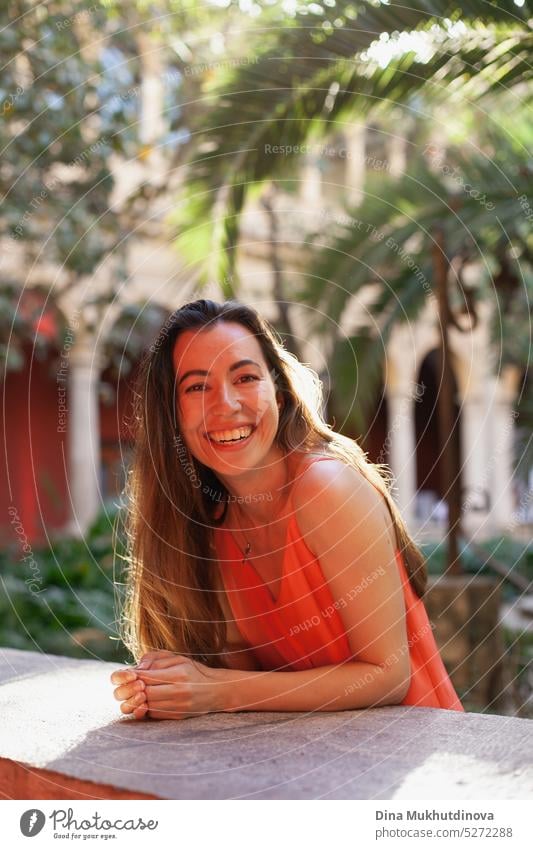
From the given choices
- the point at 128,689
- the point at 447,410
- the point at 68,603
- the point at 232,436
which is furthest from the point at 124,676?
the point at 68,603

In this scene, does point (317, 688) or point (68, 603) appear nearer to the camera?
point (317, 688)

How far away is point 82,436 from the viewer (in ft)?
40.6

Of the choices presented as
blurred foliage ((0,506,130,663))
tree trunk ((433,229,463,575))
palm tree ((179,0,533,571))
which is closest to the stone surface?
palm tree ((179,0,533,571))

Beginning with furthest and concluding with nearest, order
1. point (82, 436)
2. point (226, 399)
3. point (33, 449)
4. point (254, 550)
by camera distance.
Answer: point (33, 449)
point (82, 436)
point (254, 550)
point (226, 399)

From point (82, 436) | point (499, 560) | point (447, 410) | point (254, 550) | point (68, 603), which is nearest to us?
point (254, 550)

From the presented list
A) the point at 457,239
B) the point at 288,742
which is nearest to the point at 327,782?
the point at 288,742

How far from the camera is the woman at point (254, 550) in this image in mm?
1791

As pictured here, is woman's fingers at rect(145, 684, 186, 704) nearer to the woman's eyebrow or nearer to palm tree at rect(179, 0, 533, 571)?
the woman's eyebrow

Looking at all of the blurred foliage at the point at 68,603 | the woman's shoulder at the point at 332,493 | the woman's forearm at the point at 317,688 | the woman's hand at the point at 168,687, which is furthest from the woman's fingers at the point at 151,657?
the blurred foliage at the point at 68,603

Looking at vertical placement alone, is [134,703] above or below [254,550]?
below

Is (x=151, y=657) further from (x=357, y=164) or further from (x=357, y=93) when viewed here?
(x=357, y=164)

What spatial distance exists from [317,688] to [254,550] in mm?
352

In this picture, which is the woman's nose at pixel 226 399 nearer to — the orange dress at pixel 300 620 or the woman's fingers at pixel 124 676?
the orange dress at pixel 300 620

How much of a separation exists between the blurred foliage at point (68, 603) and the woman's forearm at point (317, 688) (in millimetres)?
3559
